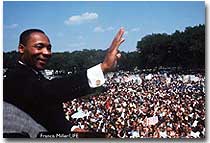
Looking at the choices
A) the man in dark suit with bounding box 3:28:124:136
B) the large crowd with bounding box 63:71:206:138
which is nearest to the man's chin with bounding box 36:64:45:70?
the man in dark suit with bounding box 3:28:124:136

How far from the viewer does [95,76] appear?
2791 mm

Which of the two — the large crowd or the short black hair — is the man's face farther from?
the large crowd

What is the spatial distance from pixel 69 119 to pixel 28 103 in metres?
0.29

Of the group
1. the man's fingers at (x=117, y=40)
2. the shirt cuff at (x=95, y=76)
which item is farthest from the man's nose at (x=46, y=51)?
the man's fingers at (x=117, y=40)

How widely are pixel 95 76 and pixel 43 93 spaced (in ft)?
1.20

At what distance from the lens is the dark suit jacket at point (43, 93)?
2.74 meters

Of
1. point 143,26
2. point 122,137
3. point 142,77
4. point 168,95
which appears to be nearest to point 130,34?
point 143,26

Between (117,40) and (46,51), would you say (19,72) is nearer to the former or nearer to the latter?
(46,51)

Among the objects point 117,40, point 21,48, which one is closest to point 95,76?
point 117,40

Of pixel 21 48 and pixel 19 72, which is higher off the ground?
pixel 21 48

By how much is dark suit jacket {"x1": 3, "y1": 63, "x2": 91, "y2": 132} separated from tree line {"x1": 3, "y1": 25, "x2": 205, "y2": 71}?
0.28 ft

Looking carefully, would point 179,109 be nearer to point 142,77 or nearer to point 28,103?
point 142,77

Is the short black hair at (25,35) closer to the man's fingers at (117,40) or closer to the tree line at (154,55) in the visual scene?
the tree line at (154,55)

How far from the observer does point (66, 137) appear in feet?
9.07
